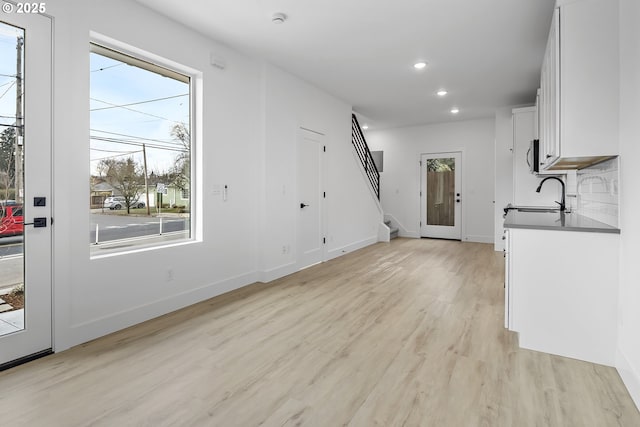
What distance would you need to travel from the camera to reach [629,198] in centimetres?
208

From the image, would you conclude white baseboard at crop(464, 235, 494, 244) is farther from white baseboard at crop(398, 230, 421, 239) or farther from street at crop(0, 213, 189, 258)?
street at crop(0, 213, 189, 258)

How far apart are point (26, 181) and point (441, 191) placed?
304 inches

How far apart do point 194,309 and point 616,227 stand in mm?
3491

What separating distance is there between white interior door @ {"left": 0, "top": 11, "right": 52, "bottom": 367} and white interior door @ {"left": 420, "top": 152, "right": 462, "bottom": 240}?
24.7 ft

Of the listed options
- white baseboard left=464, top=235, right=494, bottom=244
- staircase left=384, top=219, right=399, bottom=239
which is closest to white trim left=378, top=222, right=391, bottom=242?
staircase left=384, top=219, right=399, bottom=239

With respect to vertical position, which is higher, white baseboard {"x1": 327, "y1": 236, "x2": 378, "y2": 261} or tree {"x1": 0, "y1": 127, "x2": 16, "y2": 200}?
tree {"x1": 0, "y1": 127, "x2": 16, "y2": 200}

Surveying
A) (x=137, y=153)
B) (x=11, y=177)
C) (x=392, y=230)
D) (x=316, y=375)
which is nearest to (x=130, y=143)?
(x=137, y=153)

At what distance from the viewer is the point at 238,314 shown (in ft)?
10.8

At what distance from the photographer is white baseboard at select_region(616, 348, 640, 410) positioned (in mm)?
1894

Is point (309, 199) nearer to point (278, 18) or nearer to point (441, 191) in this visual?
point (278, 18)

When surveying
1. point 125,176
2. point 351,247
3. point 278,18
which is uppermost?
point 278,18

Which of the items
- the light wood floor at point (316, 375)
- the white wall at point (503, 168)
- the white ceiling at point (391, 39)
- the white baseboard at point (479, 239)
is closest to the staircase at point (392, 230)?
the white baseboard at point (479, 239)

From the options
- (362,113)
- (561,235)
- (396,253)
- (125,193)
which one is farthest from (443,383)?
(362,113)

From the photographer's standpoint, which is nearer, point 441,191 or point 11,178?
point 11,178
